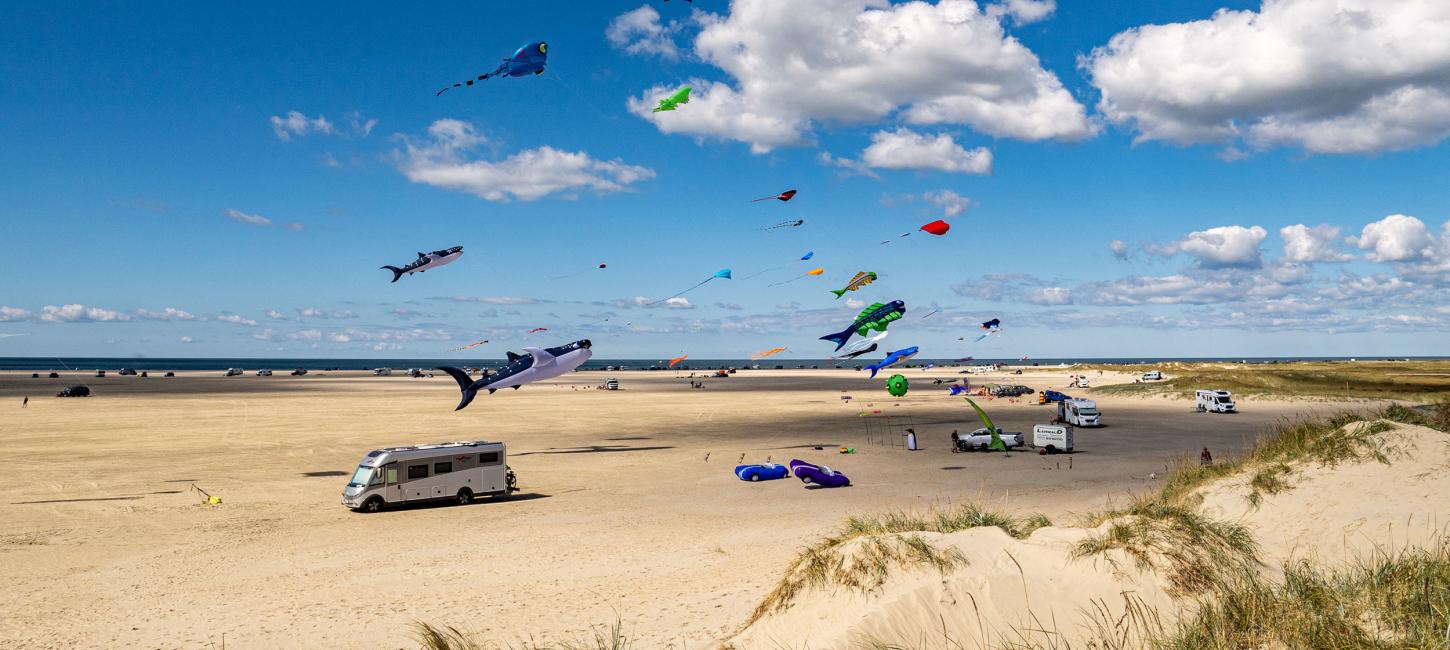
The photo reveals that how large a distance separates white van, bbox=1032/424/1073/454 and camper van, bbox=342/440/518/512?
27.8 metres

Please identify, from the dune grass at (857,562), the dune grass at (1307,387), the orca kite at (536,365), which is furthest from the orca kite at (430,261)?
the dune grass at (1307,387)

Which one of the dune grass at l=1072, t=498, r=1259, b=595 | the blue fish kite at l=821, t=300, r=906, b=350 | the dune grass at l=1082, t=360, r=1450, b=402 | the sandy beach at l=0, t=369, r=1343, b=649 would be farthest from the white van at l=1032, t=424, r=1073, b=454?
the dune grass at l=1082, t=360, r=1450, b=402

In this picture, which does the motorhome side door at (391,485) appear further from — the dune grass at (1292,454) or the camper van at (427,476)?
the dune grass at (1292,454)

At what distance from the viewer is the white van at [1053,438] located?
41969 millimetres

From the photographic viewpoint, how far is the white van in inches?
1652

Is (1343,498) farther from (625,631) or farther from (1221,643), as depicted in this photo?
(625,631)

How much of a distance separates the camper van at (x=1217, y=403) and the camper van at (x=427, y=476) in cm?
6151

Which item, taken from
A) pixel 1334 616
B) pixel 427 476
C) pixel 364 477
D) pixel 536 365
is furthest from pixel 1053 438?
pixel 1334 616

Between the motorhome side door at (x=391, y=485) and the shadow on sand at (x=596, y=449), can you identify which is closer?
the motorhome side door at (x=391, y=485)

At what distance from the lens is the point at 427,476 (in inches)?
1129

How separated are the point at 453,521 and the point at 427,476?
11.1 feet

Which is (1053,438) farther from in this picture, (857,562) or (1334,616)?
(1334,616)

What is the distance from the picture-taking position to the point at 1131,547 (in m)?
11.9

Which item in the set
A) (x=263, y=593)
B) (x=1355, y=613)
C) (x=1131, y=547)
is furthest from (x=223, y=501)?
(x=1355, y=613)
